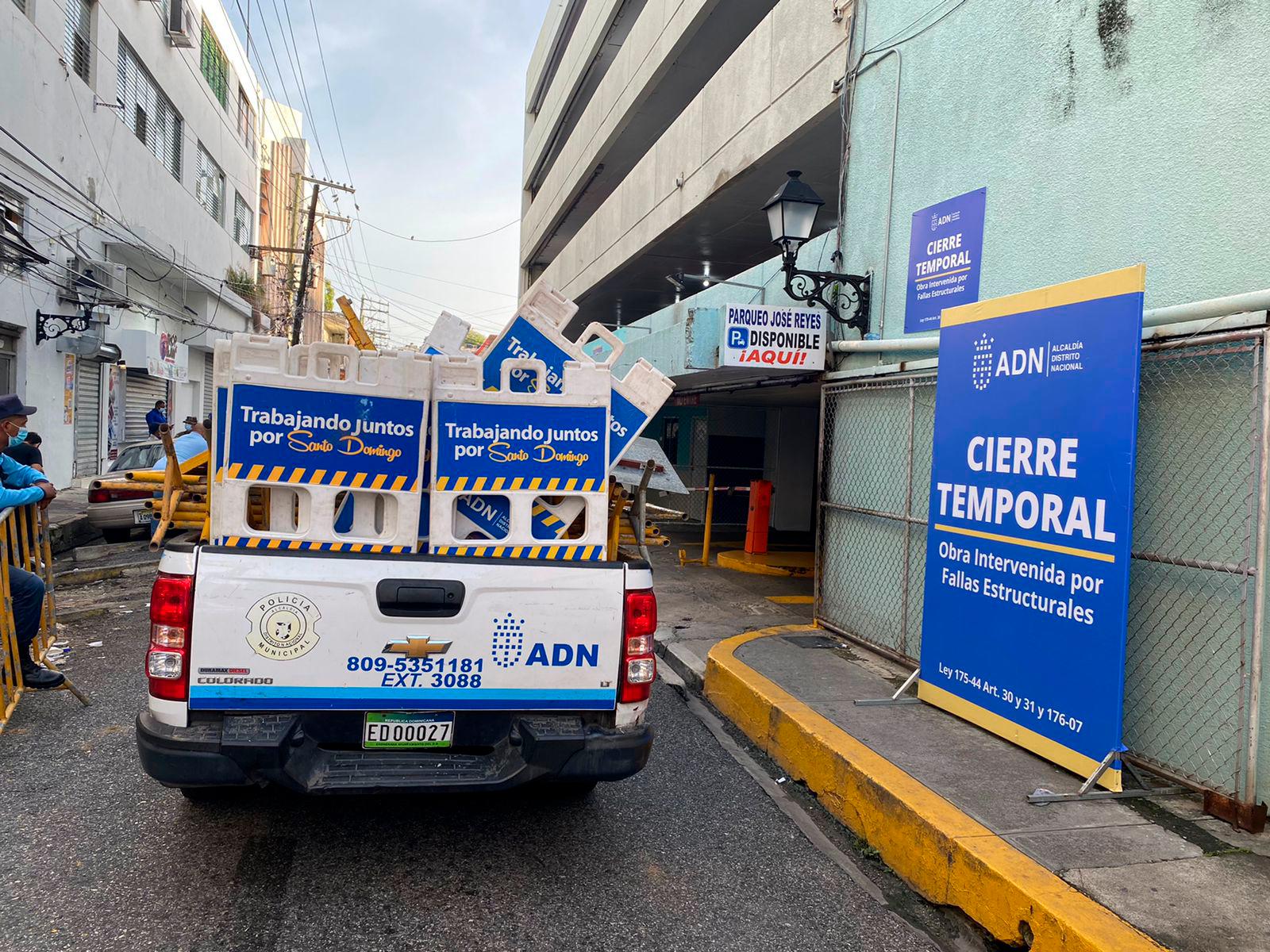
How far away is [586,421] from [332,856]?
6.84ft

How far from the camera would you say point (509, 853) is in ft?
12.1

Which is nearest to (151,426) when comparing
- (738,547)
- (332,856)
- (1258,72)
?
(738,547)

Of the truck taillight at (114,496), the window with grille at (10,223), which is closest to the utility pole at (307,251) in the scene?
the window with grille at (10,223)

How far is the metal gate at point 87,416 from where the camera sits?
17.1 meters

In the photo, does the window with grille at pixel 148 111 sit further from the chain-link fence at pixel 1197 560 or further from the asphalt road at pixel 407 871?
the chain-link fence at pixel 1197 560

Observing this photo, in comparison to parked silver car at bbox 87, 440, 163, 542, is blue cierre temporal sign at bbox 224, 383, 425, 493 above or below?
above

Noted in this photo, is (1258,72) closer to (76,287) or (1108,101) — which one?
(1108,101)

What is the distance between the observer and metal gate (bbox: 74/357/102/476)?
17.1 m

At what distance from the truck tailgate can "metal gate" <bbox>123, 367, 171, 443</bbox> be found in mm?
20105

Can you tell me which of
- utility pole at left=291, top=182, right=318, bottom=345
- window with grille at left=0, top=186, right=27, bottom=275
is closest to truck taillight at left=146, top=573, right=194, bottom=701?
window with grille at left=0, top=186, right=27, bottom=275

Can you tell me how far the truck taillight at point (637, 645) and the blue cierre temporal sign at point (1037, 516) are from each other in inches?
89.3

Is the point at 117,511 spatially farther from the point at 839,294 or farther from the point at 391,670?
the point at 391,670

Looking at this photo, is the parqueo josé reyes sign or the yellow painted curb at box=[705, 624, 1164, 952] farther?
the parqueo josé reyes sign

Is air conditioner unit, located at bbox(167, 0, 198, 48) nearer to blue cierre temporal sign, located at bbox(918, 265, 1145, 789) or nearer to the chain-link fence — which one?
blue cierre temporal sign, located at bbox(918, 265, 1145, 789)
